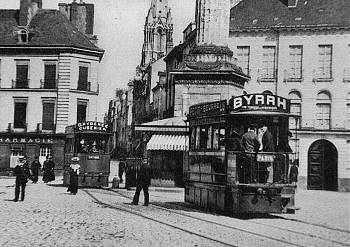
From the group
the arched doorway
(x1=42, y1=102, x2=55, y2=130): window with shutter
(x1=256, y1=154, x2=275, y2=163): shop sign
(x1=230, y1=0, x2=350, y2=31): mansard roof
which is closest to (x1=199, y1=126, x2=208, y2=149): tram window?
(x1=256, y1=154, x2=275, y2=163): shop sign

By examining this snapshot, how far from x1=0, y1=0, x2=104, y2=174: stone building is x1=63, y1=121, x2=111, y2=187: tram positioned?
18470 mm

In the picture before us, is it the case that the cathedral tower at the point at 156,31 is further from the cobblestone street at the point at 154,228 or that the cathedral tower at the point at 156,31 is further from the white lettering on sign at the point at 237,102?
the white lettering on sign at the point at 237,102

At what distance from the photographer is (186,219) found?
1335 cm

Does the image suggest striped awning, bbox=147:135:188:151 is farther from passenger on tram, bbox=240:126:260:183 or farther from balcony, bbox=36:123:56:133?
balcony, bbox=36:123:56:133

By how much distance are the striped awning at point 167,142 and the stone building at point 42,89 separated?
20376mm

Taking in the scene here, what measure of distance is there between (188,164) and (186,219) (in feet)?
15.5

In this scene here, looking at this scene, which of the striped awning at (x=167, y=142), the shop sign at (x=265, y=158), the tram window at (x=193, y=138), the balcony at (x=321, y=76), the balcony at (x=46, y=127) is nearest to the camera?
the shop sign at (x=265, y=158)

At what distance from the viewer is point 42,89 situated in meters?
46.2

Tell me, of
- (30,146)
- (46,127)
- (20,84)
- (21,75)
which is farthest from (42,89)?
(30,146)

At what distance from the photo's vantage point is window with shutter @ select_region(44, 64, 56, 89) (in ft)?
152

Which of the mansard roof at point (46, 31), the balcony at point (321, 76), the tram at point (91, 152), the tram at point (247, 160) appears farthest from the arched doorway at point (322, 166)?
the tram at point (247, 160)

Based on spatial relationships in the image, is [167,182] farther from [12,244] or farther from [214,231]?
[12,244]

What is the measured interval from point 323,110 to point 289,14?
7.56m

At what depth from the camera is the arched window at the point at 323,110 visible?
37500 millimetres
